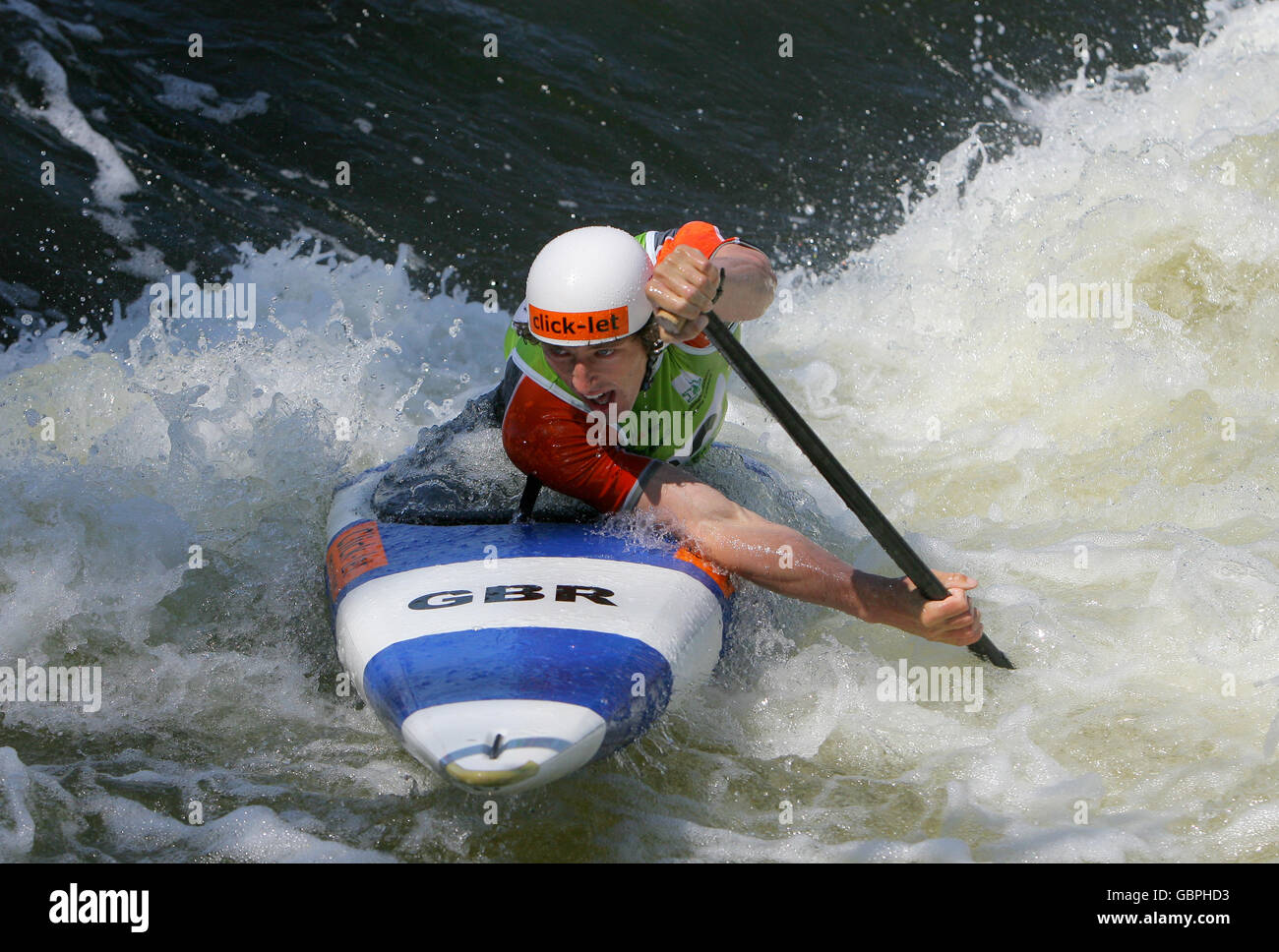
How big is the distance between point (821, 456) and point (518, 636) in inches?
37.5

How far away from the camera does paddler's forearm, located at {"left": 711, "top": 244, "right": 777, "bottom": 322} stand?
142 inches

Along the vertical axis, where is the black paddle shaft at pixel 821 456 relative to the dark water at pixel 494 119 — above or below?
below

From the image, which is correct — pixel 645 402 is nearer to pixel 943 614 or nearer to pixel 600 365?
pixel 600 365

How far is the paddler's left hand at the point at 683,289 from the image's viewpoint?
10.4 feet

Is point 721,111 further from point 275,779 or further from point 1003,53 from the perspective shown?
point 275,779

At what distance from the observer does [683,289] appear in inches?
125

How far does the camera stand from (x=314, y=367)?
18.3ft
